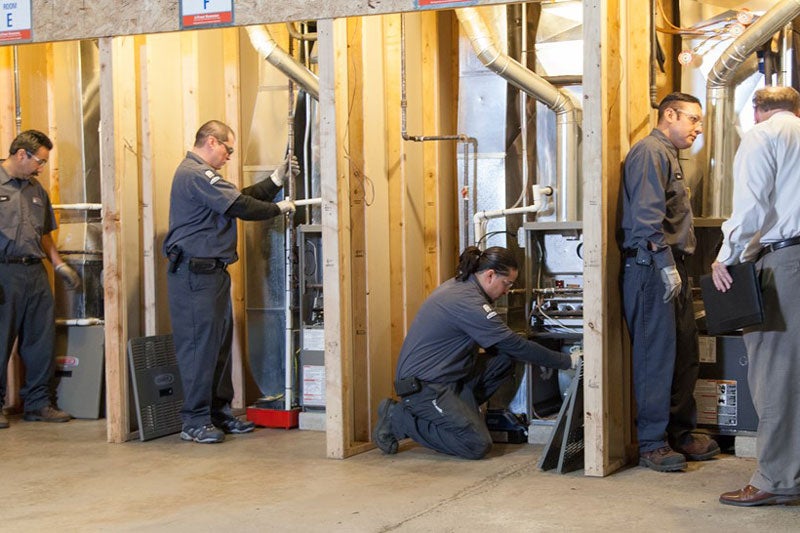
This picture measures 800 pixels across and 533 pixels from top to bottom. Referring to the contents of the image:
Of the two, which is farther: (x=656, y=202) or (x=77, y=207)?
(x=77, y=207)

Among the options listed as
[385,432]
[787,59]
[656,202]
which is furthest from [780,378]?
[787,59]

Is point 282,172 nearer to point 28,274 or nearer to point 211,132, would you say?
point 211,132

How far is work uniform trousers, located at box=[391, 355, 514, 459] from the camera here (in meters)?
5.11

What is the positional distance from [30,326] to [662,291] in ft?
11.6

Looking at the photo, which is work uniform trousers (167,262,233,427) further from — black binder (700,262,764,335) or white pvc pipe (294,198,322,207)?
black binder (700,262,764,335)

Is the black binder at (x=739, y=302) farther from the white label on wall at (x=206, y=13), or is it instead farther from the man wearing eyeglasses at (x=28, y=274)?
the man wearing eyeglasses at (x=28, y=274)

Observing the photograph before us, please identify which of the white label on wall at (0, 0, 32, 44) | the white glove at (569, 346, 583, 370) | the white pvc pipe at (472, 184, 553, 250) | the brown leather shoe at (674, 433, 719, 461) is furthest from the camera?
the white pvc pipe at (472, 184, 553, 250)

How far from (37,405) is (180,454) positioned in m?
1.44

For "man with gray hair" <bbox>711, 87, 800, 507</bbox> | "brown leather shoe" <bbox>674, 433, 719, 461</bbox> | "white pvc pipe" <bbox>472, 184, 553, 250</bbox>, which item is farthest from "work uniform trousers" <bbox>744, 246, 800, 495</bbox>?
"white pvc pipe" <bbox>472, 184, 553, 250</bbox>

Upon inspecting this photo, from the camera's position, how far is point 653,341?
4.80m

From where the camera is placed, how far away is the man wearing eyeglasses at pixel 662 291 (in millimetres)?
4723

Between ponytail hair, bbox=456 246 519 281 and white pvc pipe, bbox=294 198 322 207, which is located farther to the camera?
white pvc pipe, bbox=294 198 322 207

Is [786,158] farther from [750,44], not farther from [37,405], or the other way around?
[37,405]

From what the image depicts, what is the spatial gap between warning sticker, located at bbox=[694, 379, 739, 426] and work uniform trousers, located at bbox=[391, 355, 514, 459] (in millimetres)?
869
